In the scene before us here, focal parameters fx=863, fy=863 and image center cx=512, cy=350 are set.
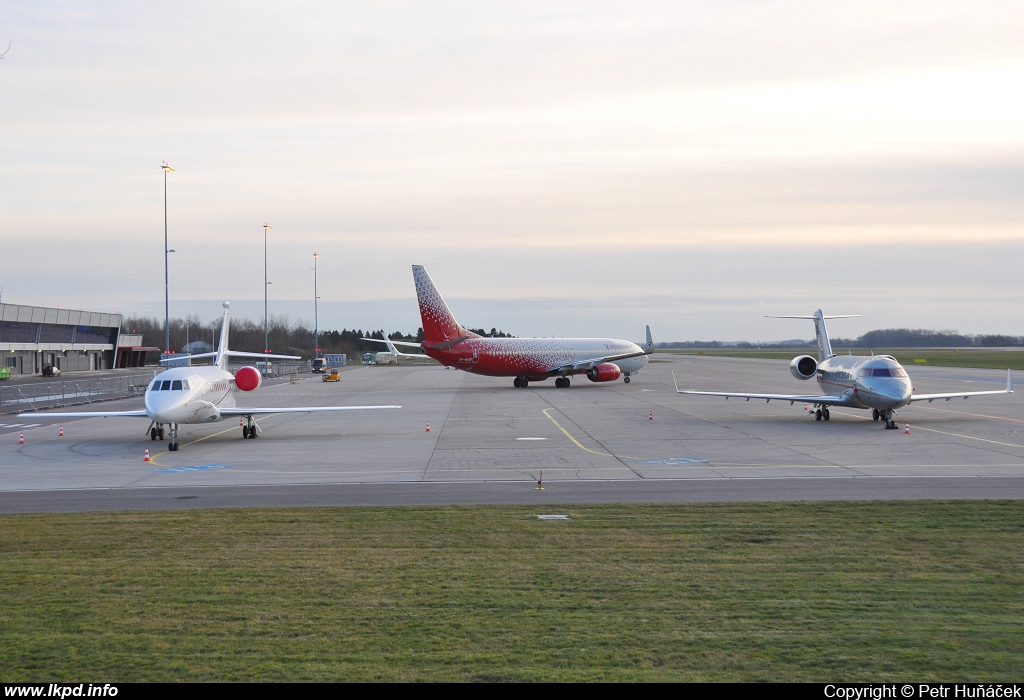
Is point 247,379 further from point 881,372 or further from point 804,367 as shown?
point 881,372

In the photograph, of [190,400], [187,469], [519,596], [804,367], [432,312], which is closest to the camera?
[519,596]

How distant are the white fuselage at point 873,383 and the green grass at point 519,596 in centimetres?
1636

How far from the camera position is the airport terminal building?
295 feet

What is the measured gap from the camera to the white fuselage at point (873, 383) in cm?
3194

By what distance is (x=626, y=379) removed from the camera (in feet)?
234

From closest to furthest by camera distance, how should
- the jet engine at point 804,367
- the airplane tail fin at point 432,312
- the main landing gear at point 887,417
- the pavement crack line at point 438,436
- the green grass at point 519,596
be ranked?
the green grass at point 519,596
the pavement crack line at point 438,436
the main landing gear at point 887,417
the jet engine at point 804,367
the airplane tail fin at point 432,312

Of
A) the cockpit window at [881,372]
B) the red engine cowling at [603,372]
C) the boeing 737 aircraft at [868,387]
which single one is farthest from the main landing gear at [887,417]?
the red engine cowling at [603,372]

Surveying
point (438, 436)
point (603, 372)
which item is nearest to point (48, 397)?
point (438, 436)

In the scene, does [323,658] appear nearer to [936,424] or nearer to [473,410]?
[936,424]

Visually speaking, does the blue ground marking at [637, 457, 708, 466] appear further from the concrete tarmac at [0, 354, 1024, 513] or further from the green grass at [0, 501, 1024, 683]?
the green grass at [0, 501, 1024, 683]

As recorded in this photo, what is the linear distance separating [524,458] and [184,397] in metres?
11.7

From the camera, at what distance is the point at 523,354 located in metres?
62.1

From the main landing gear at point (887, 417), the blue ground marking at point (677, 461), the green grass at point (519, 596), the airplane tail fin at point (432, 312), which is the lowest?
the blue ground marking at point (677, 461)

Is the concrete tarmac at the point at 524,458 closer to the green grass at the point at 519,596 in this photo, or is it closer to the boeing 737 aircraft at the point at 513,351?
the green grass at the point at 519,596
